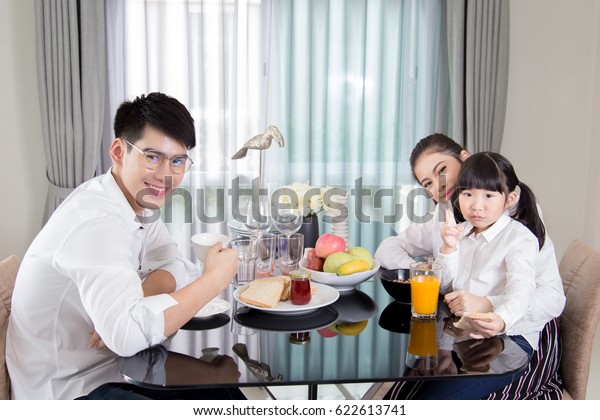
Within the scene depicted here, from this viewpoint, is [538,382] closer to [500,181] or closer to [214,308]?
[500,181]

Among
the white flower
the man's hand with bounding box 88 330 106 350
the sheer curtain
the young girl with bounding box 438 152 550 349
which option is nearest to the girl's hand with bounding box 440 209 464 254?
the young girl with bounding box 438 152 550 349

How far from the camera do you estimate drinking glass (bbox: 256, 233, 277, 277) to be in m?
1.92

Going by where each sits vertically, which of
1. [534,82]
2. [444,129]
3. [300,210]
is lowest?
[300,210]

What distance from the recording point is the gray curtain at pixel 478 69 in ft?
11.6

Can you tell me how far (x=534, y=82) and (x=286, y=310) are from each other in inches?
112

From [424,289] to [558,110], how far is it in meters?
2.70

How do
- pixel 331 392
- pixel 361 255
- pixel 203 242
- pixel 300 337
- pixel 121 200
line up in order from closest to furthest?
pixel 300 337 → pixel 121 200 → pixel 361 255 → pixel 203 242 → pixel 331 392

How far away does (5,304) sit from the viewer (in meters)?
1.63

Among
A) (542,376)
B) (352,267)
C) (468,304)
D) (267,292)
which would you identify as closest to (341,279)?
(352,267)

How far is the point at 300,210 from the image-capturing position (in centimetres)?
221

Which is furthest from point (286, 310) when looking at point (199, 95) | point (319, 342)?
point (199, 95)

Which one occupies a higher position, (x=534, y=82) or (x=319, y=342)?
(x=534, y=82)
